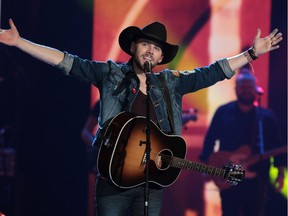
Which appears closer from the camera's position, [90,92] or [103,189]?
[103,189]

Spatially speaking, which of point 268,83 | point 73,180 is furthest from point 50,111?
point 268,83

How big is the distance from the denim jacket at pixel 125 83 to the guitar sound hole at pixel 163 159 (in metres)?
0.16

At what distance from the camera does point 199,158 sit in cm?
624

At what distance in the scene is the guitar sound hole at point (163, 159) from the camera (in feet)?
11.7

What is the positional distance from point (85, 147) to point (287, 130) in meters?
2.39

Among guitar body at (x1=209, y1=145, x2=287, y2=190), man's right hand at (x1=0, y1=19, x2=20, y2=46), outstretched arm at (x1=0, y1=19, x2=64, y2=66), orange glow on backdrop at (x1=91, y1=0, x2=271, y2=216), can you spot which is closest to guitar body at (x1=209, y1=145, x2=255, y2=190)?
guitar body at (x1=209, y1=145, x2=287, y2=190)

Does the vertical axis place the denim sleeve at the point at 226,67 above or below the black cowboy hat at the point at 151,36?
below

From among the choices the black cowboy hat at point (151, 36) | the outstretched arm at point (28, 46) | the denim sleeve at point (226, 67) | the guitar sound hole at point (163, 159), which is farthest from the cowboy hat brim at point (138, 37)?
the guitar sound hole at point (163, 159)

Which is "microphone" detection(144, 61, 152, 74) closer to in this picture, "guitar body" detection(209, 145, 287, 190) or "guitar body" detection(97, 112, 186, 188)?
"guitar body" detection(97, 112, 186, 188)

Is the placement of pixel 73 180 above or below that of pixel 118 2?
below

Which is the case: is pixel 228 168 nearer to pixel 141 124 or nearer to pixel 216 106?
pixel 141 124

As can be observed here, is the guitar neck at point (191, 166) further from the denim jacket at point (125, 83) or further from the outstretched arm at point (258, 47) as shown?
the outstretched arm at point (258, 47)

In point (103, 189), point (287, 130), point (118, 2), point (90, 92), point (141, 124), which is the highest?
point (118, 2)

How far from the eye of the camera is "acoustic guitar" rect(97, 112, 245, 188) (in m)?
3.40
